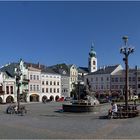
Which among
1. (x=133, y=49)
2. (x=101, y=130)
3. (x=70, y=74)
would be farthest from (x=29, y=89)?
(x=101, y=130)

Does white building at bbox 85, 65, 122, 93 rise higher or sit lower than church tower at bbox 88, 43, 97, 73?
lower

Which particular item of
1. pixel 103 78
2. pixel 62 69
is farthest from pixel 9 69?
pixel 103 78

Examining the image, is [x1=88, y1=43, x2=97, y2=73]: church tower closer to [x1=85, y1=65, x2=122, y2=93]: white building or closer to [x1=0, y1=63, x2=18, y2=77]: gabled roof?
[x1=85, y1=65, x2=122, y2=93]: white building

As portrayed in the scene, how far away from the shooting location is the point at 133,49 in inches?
1261

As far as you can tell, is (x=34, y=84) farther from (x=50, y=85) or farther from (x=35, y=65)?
(x=50, y=85)

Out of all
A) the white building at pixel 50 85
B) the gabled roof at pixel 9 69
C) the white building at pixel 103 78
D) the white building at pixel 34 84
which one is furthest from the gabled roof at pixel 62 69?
the gabled roof at pixel 9 69

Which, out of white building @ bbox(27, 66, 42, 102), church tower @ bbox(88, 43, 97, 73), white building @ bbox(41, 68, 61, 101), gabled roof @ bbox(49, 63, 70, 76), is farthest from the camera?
church tower @ bbox(88, 43, 97, 73)

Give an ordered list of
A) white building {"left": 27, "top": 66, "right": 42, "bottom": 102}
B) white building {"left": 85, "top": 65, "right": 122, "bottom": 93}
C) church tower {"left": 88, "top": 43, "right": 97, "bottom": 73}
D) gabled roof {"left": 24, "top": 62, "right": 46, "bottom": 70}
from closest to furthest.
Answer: white building {"left": 27, "top": 66, "right": 42, "bottom": 102}
gabled roof {"left": 24, "top": 62, "right": 46, "bottom": 70}
white building {"left": 85, "top": 65, "right": 122, "bottom": 93}
church tower {"left": 88, "top": 43, "right": 97, "bottom": 73}

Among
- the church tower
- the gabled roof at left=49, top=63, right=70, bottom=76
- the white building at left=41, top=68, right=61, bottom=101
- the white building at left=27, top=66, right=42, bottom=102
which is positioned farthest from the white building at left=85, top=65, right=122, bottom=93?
the church tower

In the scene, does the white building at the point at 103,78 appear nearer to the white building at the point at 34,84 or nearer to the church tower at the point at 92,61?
the white building at the point at 34,84

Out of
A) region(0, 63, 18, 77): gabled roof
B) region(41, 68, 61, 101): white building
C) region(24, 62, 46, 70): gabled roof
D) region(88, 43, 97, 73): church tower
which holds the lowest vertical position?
region(41, 68, 61, 101): white building

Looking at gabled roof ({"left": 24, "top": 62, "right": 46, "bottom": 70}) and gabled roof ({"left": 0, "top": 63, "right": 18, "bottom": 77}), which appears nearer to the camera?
gabled roof ({"left": 0, "top": 63, "right": 18, "bottom": 77})

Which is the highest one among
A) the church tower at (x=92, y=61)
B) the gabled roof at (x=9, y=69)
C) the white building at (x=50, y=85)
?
the church tower at (x=92, y=61)

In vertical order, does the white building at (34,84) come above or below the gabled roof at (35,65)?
below
